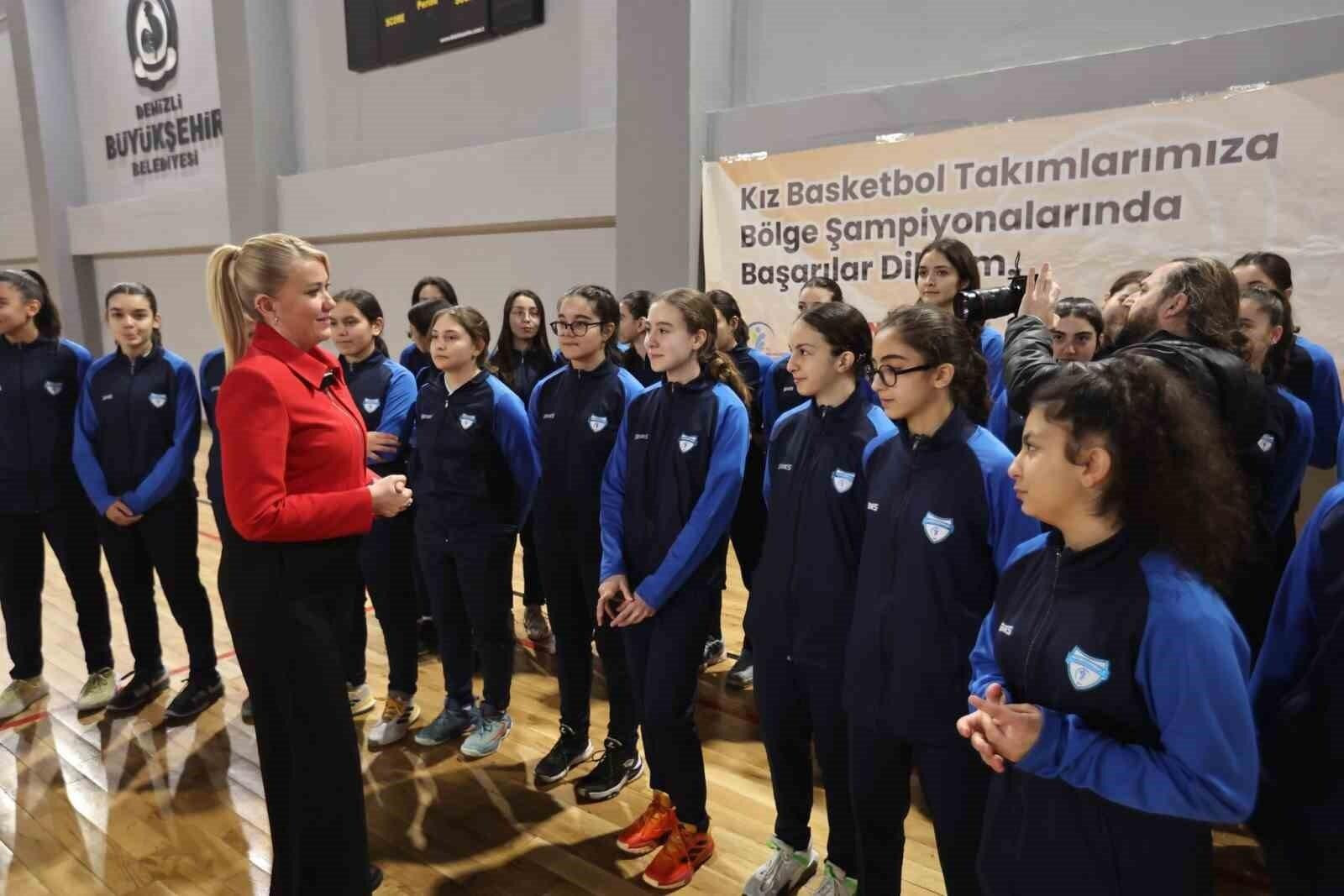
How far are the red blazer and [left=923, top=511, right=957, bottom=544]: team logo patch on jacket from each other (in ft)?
3.58

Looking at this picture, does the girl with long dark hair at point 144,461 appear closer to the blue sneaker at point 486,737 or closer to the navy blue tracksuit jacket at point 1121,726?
the blue sneaker at point 486,737

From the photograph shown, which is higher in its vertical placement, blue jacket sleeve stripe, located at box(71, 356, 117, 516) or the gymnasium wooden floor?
blue jacket sleeve stripe, located at box(71, 356, 117, 516)

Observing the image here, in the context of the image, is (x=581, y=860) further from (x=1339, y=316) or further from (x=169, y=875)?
(x=1339, y=316)

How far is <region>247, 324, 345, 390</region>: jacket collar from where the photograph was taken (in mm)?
1581

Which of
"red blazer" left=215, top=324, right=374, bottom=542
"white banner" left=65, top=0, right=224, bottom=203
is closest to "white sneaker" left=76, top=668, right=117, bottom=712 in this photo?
"red blazer" left=215, top=324, right=374, bottom=542

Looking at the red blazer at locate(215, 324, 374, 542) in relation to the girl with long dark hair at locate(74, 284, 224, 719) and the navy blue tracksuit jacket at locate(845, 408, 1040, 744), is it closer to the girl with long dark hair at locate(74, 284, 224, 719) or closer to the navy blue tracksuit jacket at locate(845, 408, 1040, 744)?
the navy blue tracksuit jacket at locate(845, 408, 1040, 744)

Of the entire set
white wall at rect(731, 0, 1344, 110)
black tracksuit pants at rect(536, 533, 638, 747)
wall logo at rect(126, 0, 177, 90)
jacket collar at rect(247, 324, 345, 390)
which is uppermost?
wall logo at rect(126, 0, 177, 90)

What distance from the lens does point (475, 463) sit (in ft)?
8.52

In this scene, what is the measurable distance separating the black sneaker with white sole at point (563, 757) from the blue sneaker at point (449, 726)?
34cm

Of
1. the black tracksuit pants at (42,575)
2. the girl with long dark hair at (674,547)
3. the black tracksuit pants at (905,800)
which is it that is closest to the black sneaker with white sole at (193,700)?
the black tracksuit pants at (42,575)

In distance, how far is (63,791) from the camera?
257 centimetres

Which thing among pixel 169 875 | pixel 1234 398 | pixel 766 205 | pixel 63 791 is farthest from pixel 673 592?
pixel 766 205

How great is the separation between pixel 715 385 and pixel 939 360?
72 centimetres

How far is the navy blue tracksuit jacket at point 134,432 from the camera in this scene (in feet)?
9.44
